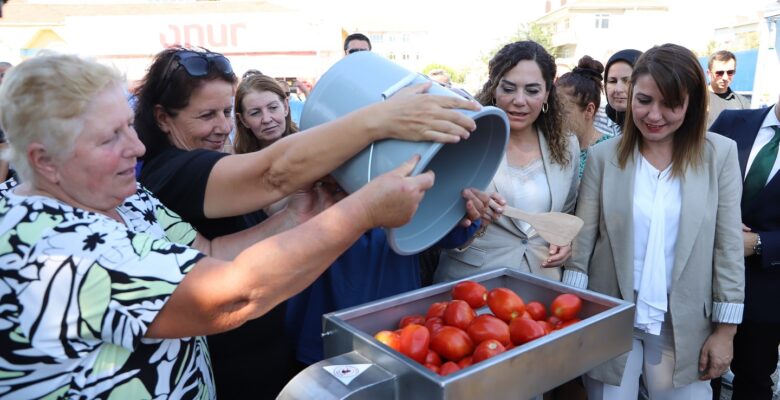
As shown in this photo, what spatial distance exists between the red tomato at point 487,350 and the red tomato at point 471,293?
29 cm

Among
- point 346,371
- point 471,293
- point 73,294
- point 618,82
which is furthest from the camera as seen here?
point 618,82

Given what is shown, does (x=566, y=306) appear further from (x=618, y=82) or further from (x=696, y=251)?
(x=618, y=82)

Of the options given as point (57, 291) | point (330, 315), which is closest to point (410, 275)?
point (330, 315)

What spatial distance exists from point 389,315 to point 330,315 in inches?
7.5

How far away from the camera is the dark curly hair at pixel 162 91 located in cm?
152

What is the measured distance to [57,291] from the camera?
3.04 ft

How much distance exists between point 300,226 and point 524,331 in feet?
1.89

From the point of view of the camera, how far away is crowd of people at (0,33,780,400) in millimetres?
967

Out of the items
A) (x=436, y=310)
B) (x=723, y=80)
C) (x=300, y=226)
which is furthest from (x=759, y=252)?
(x=723, y=80)

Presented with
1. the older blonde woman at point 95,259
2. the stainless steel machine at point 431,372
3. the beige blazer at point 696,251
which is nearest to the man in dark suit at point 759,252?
the beige blazer at point 696,251

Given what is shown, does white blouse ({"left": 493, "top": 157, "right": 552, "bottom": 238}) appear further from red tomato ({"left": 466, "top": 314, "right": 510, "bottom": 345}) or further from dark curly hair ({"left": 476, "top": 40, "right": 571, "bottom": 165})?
red tomato ({"left": 466, "top": 314, "right": 510, "bottom": 345})

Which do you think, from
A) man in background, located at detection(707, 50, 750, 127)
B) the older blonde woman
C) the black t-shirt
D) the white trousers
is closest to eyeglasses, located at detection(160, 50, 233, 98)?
the black t-shirt

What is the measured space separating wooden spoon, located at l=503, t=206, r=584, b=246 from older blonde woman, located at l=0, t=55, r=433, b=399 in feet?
2.05

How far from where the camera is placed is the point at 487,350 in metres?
1.12
